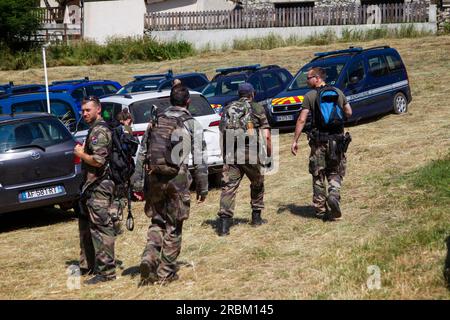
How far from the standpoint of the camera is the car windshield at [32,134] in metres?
11.8

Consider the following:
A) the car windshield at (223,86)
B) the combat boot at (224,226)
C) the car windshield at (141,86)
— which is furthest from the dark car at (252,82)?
the combat boot at (224,226)

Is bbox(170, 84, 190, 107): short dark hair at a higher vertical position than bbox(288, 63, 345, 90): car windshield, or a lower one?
higher

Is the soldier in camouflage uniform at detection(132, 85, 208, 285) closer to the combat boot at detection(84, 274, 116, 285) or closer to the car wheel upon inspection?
the combat boot at detection(84, 274, 116, 285)

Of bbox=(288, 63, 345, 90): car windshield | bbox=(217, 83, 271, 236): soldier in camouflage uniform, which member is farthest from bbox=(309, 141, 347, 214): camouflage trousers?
bbox=(288, 63, 345, 90): car windshield

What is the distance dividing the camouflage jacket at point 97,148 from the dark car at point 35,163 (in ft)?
10.8

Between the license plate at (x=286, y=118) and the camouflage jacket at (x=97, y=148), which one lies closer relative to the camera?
the camouflage jacket at (x=97, y=148)

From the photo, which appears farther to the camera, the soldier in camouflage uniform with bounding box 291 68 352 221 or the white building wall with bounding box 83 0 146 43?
the white building wall with bounding box 83 0 146 43

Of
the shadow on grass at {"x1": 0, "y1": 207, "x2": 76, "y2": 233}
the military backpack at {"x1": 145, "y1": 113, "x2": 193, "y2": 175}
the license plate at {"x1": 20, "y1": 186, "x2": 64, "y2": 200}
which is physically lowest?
the shadow on grass at {"x1": 0, "y1": 207, "x2": 76, "y2": 233}

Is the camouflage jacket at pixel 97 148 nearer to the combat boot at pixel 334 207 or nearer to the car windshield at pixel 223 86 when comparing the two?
the combat boot at pixel 334 207

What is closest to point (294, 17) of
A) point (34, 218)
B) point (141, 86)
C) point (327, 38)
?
point (327, 38)

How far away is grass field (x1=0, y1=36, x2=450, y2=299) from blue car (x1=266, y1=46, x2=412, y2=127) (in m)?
2.57

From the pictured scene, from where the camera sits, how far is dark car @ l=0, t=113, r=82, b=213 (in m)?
11.7
